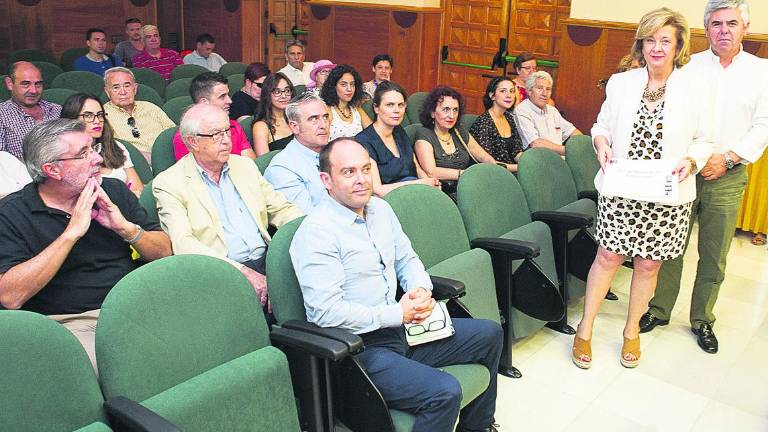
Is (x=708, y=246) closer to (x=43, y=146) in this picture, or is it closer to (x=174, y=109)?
(x=43, y=146)

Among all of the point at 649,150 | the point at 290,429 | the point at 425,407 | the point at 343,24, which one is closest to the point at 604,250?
the point at 649,150

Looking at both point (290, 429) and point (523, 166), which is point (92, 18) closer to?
point (523, 166)

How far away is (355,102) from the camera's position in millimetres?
4969

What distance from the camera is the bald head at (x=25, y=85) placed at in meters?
4.22

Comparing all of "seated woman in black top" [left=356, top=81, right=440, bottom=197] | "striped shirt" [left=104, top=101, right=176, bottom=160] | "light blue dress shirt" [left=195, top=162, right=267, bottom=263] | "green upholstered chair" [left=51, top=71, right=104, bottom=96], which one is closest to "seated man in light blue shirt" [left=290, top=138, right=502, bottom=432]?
"light blue dress shirt" [left=195, top=162, right=267, bottom=263]

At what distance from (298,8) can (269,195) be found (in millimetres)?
7164

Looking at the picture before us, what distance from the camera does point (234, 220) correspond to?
2.80m

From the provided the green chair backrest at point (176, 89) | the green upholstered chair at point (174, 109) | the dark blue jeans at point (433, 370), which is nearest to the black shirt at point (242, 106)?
the green upholstered chair at point (174, 109)

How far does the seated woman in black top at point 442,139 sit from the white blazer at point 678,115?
1314mm

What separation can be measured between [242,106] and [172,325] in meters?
3.56

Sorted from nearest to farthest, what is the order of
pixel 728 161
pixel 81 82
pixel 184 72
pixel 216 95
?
pixel 728 161
pixel 216 95
pixel 81 82
pixel 184 72

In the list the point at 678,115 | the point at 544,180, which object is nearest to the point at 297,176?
the point at 544,180

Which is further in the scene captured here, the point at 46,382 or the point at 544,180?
the point at 544,180

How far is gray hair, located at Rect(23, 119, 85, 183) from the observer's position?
216 cm
